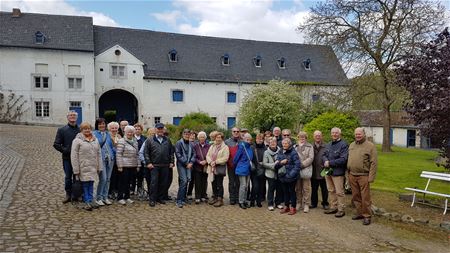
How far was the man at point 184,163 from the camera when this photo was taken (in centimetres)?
834

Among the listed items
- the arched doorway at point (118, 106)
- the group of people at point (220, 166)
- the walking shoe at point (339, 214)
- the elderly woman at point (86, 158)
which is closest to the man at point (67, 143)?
the group of people at point (220, 166)

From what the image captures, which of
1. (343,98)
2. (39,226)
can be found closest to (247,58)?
(343,98)

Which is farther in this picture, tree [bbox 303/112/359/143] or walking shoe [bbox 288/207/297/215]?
tree [bbox 303/112/359/143]

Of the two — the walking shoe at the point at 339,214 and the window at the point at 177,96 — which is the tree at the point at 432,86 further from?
the window at the point at 177,96

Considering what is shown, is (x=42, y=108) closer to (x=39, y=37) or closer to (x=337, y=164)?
(x=39, y=37)

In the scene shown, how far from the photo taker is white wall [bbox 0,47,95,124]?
3338 cm

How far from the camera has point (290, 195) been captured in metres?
8.27

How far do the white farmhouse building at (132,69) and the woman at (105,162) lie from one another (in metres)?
22.5

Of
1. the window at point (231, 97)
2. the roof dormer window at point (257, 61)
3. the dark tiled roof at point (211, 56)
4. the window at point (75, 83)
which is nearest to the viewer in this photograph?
the window at point (75, 83)

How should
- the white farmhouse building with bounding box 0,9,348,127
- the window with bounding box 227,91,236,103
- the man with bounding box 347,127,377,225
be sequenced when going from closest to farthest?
the man with bounding box 347,127,377,225 < the white farmhouse building with bounding box 0,9,348,127 < the window with bounding box 227,91,236,103

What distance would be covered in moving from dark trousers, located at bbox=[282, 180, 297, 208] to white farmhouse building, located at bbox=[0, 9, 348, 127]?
→ 21.1 m

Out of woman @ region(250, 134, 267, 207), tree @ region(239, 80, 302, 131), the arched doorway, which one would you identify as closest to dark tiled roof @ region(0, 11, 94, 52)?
the arched doorway

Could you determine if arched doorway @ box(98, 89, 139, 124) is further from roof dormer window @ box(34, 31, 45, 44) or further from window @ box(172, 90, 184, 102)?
roof dormer window @ box(34, 31, 45, 44)

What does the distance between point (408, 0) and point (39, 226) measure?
24262 mm
